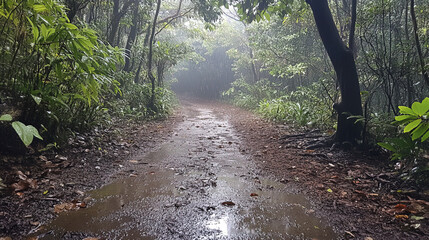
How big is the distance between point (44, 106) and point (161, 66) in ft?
29.7

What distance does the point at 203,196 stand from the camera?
2674 millimetres

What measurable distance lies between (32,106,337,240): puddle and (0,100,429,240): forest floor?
0.03 feet

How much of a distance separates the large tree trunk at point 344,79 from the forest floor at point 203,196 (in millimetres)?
482

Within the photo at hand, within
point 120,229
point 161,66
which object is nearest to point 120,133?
point 120,229

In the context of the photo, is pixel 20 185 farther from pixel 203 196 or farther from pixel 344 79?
pixel 344 79

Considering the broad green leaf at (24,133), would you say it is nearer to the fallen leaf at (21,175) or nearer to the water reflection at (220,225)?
the fallen leaf at (21,175)

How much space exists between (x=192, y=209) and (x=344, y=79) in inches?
153

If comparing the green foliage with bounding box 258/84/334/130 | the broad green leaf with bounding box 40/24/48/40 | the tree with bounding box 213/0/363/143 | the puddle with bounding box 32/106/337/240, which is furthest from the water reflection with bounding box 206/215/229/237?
the green foliage with bounding box 258/84/334/130

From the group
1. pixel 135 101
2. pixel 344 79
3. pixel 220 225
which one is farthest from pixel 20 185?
pixel 135 101

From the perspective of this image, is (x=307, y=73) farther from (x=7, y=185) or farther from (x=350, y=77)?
(x=7, y=185)

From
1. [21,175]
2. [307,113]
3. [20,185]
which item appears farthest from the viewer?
[307,113]

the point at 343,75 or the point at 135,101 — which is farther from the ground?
the point at 343,75

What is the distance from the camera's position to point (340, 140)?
4602 mm

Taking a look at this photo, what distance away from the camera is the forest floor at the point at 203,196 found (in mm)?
2018
